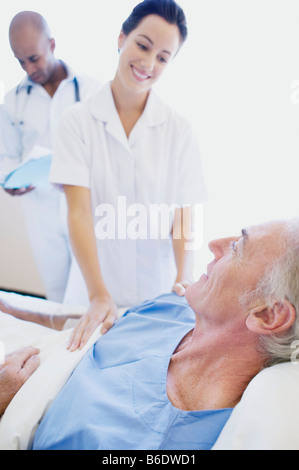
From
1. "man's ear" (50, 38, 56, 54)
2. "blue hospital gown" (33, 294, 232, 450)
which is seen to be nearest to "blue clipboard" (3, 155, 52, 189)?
"man's ear" (50, 38, 56, 54)

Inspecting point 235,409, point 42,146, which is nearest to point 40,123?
point 42,146

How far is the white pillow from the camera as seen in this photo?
61cm

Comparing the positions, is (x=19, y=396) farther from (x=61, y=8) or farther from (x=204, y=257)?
(x=61, y=8)

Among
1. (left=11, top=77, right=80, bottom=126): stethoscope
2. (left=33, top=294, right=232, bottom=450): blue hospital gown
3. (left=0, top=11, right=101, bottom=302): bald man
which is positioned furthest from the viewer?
(left=11, top=77, right=80, bottom=126): stethoscope

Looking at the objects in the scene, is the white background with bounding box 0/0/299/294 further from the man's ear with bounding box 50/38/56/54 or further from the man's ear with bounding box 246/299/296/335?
the man's ear with bounding box 246/299/296/335

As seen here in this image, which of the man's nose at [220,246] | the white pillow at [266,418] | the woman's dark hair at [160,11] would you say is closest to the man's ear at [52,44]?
the woman's dark hair at [160,11]

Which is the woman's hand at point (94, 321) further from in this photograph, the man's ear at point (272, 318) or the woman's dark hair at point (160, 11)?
the woman's dark hair at point (160, 11)

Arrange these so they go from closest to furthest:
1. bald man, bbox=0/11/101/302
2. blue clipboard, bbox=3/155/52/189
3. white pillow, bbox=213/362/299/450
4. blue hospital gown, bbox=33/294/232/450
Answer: white pillow, bbox=213/362/299/450, blue hospital gown, bbox=33/294/232/450, bald man, bbox=0/11/101/302, blue clipboard, bbox=3/155/52/189

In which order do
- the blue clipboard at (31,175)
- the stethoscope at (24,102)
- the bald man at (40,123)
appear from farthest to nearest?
the blue clipboard at (31,175) < the stethoscope at (24,102) < the bald man at (40,123)

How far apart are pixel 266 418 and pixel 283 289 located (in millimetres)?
260

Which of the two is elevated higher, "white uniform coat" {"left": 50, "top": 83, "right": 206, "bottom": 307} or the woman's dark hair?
the woman's dark hair

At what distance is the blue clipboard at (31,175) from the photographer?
4.31ft

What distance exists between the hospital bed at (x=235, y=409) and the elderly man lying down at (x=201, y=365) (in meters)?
0.03
